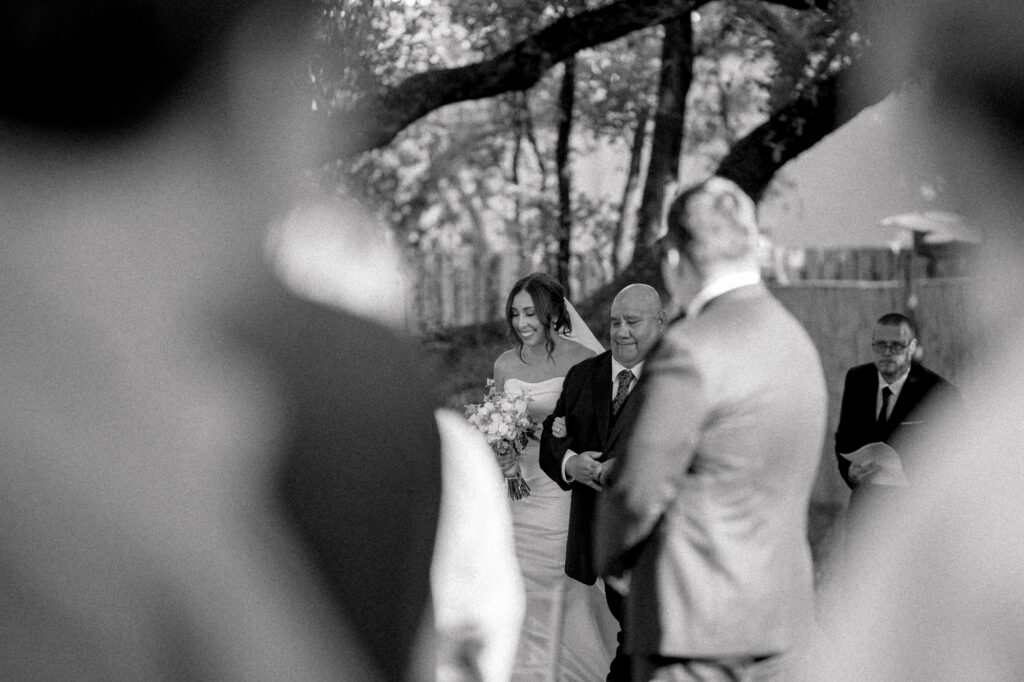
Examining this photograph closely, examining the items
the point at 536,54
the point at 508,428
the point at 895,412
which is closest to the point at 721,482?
the point at 508,428

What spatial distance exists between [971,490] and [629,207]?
8.65 m

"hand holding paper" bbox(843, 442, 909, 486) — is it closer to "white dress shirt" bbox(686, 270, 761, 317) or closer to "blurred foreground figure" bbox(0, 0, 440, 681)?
"white dress shirt" bbox(686, 270, 761, 317)

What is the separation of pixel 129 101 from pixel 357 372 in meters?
0.28

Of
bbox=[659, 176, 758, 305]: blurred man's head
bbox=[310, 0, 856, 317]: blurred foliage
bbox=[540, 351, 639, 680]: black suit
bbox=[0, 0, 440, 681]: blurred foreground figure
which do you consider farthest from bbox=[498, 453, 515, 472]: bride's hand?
bbox=[310, 0, 856, 317]: blurred foliage

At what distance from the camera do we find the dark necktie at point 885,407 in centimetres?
658

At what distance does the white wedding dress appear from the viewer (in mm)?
6031

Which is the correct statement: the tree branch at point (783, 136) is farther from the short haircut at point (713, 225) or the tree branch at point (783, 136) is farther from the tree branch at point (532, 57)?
the short haircut at point (713, 225)

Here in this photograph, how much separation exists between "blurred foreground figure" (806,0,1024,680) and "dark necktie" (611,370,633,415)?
120 cm

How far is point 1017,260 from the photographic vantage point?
5996 mm

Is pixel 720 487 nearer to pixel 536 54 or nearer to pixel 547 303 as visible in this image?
pixel 547 303

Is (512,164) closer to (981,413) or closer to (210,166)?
(981,413)

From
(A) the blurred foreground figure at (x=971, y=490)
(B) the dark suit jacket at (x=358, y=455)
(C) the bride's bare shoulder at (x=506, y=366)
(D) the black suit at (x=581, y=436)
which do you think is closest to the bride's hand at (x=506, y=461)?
(D) the black suit at (x=581, y=436)

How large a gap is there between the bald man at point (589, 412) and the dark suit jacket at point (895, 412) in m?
1.39

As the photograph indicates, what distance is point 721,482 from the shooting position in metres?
2.98
